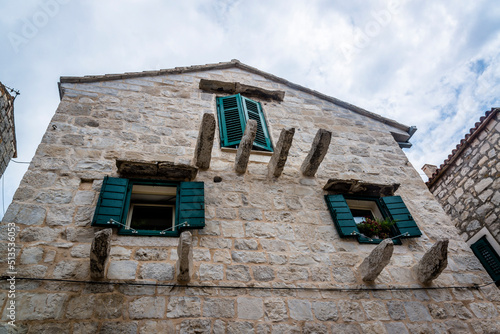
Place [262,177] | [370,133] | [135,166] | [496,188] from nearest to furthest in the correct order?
[135,166] < [262,177] < [496,188] < [370,133]

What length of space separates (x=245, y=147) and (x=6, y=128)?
6.68m

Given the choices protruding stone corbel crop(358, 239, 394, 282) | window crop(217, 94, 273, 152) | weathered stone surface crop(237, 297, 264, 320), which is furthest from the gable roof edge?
weathered stone surface crop(237, 297, 264, 320)

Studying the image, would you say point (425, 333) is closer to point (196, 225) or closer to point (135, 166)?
Result: point (196, 225)

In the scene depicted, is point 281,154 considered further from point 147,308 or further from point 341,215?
point 147,308

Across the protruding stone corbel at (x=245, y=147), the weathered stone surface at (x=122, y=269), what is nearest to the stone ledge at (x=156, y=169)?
the protruding stone corbel at (x=245, y=147)

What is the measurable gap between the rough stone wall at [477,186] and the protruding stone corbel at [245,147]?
205 inches

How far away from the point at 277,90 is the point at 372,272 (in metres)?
4.51

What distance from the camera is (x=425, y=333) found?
337 centimetres

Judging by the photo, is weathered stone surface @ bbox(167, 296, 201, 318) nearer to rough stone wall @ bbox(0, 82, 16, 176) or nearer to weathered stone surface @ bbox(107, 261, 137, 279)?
weathered stone surface @ bbox(107, 261, 137, 279)

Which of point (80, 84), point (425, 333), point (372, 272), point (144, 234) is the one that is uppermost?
point (80, 84)

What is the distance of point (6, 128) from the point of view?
744 centimetres

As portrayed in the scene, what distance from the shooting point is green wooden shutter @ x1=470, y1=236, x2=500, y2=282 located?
19.0 feet

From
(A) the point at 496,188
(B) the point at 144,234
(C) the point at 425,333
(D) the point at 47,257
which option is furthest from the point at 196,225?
(A) the point at 496,188

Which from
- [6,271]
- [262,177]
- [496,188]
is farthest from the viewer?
[496,188]
